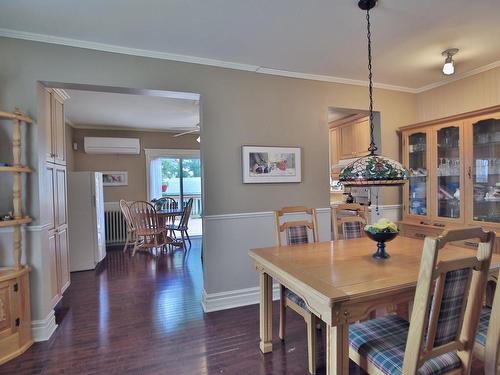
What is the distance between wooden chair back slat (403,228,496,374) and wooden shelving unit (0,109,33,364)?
2611mm

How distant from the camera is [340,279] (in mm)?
1521

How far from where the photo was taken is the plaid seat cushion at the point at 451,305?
120 centimetres

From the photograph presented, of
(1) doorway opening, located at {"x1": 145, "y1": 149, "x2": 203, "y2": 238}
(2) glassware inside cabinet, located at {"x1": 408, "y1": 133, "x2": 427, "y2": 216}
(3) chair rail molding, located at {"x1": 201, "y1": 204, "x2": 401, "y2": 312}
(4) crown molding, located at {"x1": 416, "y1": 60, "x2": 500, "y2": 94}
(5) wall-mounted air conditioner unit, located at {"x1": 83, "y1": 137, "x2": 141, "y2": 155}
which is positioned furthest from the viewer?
(1) doorway opening, located at {"x1": 145, "y1": 149, "x2": 203, "y2": 238}

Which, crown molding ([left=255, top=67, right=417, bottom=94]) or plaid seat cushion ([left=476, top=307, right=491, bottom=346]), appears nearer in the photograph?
plaid seat cushion ([left=476, top=307, right=491, bottom=346])

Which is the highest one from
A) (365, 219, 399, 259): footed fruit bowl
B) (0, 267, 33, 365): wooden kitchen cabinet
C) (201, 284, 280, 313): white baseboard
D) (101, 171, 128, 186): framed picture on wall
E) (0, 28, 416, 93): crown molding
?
(0, 28, 416, 93): crown molding

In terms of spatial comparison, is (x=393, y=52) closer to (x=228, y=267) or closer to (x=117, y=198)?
(x=228, y=267)

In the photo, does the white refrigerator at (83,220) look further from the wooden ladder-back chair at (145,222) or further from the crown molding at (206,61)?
the crown molding at (206,61)

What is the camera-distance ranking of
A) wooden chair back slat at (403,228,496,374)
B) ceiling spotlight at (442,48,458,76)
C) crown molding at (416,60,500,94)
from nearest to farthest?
wooden chair back slat at (403,228,496,374) < ceiling spotlight at (442,48,458,76) < crown molding at (416,60,500,94)

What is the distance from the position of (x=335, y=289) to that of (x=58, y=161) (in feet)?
10.1

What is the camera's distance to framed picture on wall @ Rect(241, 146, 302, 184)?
3035 mm

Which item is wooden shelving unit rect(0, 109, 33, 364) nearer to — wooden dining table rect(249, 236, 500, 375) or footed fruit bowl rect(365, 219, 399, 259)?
wooden dining table rect(249, 236, 500, 375)

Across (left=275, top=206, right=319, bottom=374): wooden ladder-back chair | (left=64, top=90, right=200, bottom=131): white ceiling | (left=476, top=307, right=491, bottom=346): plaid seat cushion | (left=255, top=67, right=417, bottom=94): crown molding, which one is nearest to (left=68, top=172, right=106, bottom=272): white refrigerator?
(left=64, top=90, right=200, bottom=131): white ceiling

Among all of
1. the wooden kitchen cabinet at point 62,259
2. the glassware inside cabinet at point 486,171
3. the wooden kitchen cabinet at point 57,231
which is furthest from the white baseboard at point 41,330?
the glassware inside cabinet at point 486,171

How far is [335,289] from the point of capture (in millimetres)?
1380
